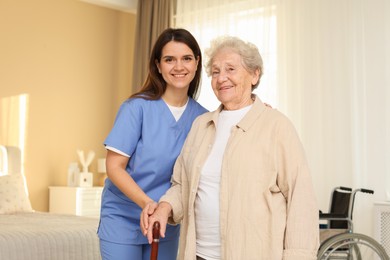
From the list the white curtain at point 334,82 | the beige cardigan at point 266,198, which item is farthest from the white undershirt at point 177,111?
the white curtain at point 334,82

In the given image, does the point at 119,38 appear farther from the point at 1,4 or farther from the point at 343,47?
the point at 343,47

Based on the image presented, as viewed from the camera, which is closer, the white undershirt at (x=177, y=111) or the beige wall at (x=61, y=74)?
the white undershirt at (x=177, y=111)

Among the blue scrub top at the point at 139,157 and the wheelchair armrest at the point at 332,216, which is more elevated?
the blue scrub top at the point at 139,157

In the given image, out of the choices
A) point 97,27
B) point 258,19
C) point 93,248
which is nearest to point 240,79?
point 93,248

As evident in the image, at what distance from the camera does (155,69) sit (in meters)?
2.54

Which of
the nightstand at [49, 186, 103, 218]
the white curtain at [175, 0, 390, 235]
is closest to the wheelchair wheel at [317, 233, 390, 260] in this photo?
the white curtain at [175, 0, 390, 235]

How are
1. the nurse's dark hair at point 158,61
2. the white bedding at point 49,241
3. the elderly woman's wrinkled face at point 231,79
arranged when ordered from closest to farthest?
the elderly woman's wrinkled face at point 231,79, the nurse's dark hair at point 158,61, the white bedding at point 49,241

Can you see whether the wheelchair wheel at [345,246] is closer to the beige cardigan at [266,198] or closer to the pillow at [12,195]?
the beige cardigan at [266,198]

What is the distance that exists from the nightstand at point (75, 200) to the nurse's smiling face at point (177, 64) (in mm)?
3933

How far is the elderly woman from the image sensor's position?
194 centimetres

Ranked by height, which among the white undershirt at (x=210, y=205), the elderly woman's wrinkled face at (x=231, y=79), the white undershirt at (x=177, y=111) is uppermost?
the elderly woman's wrinkled face at (x=231, y=79)

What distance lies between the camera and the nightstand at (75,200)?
20.4 feet

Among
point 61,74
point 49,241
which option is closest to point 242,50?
point 49,241

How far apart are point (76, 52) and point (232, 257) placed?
5204mm
